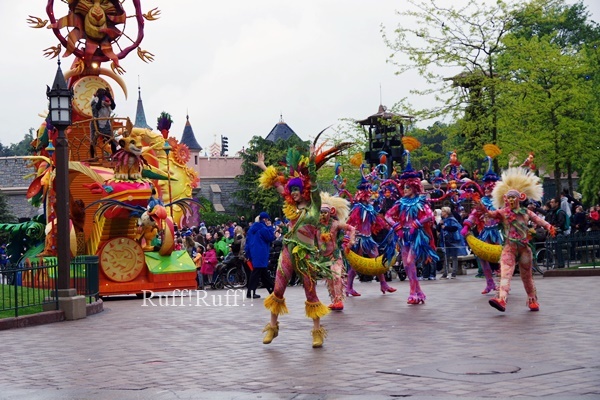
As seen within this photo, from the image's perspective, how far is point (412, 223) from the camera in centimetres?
1698

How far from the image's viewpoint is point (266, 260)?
1973cm

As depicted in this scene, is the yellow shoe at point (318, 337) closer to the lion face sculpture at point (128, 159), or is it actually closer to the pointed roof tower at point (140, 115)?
the lion face sculpture at point (128, 159)

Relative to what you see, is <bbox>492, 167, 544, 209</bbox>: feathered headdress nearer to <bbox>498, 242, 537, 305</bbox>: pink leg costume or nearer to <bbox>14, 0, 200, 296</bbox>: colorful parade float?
<bbox>498, 242, 537, 305</bbox>: pink leg costume

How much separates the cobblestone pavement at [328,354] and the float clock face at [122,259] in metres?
5.49

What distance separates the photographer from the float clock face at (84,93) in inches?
974

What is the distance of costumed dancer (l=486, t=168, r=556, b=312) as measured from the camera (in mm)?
14438

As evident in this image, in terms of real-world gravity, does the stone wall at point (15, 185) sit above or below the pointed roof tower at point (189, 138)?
below

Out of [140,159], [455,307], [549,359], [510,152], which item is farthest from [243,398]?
[510,152]

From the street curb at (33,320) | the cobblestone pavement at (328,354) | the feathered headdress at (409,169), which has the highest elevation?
the feathered headdress at (409,169)

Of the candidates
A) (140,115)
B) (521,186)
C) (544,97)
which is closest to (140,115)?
(140,115)

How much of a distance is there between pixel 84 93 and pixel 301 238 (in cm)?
1471

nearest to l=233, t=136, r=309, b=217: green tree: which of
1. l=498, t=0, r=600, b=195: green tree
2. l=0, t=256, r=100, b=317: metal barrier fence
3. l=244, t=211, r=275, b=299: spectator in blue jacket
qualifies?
l=498, t=0, r=600, b=195: green tree

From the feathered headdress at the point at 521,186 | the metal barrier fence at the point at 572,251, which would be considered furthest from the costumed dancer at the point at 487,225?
the metal barrier fence at the point at 572,251

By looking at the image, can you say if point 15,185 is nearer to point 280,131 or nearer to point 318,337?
point 280,131
